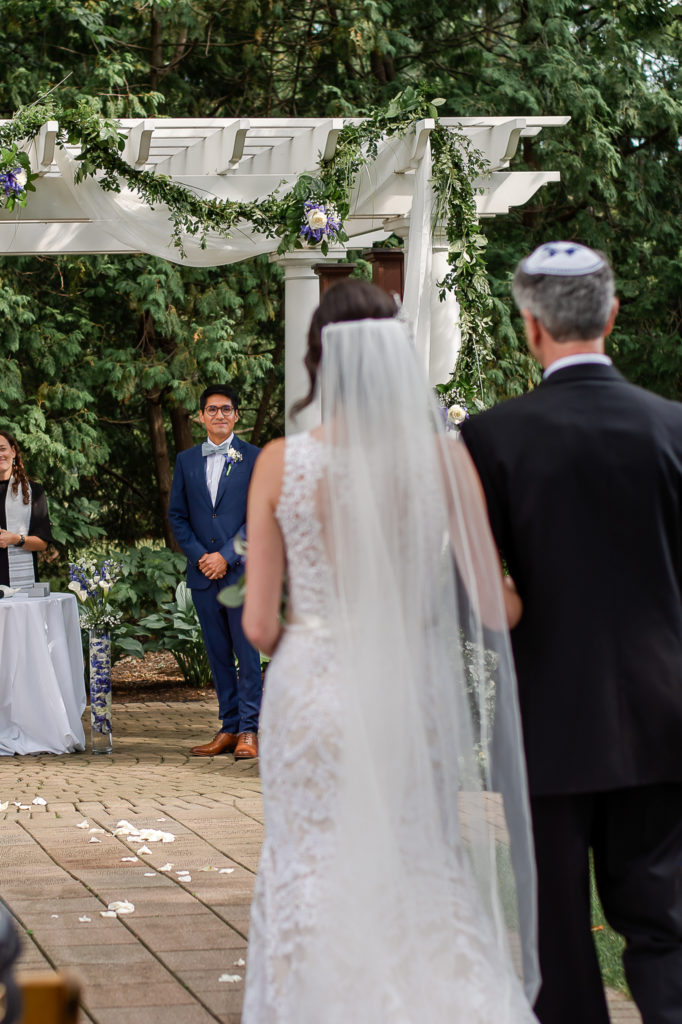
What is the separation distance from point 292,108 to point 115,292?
9.18 ft

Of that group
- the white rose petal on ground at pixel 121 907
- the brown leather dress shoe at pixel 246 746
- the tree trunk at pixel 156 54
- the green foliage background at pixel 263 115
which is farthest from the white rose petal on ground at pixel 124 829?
the tree trunk at pixel 156 54

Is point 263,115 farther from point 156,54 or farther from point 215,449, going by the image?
point 215,449

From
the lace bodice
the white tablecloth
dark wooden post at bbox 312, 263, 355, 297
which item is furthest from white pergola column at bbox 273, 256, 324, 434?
the lace bodice

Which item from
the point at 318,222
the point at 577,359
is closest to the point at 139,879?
the point at 577,359

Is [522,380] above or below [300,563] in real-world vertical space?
above

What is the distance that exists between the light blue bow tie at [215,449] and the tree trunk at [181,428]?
6.57m

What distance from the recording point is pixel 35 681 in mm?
7980

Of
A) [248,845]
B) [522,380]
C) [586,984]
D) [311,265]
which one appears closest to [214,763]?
[248,845]

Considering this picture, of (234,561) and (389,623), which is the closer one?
(389,623)

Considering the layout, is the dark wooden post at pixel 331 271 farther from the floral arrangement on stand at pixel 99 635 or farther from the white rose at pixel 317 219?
the floral arrangement on stand at pixel 99 635

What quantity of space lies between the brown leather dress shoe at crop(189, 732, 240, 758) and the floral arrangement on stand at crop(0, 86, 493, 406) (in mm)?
2515

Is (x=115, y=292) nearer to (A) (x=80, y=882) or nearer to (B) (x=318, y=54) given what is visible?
(B) (x=318, y=54)

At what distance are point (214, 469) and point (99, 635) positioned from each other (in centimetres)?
133

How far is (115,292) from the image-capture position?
13.6 meters
